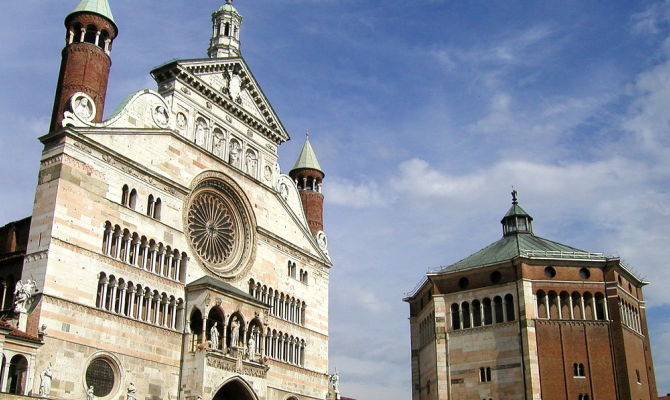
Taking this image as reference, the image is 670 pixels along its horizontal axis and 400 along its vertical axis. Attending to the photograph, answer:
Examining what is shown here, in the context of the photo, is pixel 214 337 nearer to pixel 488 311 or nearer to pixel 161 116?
pixel 161 116

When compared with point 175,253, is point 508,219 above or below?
above

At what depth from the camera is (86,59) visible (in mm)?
35125

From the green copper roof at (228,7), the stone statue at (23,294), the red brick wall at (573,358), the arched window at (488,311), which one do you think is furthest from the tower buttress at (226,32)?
the red brick wall at (573,358)

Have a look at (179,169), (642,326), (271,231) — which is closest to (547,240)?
(642,326)

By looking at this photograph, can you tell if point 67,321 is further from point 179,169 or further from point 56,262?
point 179,169

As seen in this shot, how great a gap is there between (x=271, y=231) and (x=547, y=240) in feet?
79.1

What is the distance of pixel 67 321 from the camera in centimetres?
2998

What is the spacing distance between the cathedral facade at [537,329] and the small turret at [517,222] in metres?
4.40

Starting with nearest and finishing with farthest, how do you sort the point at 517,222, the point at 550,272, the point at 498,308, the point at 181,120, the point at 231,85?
the point at 181,120, the point at 231,85, the point at 550,272, the point at 498,308, the point at 517,222

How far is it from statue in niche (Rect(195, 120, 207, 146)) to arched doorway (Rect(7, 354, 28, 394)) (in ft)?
53.1

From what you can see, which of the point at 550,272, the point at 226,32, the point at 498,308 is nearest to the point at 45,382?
the point at 226,32

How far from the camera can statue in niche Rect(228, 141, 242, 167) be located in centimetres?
4284

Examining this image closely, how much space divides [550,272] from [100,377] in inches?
1259

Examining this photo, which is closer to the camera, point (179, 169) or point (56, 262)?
point (56, 262)
